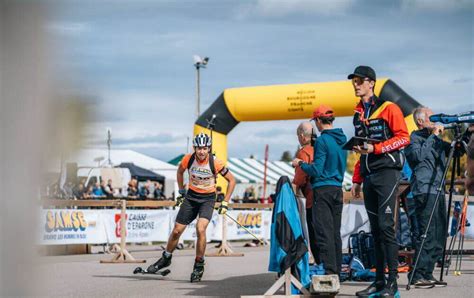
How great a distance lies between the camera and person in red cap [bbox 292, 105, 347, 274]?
7.66 metres

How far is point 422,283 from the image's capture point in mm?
8477

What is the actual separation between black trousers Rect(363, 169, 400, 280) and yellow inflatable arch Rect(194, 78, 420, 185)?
44.0 feet

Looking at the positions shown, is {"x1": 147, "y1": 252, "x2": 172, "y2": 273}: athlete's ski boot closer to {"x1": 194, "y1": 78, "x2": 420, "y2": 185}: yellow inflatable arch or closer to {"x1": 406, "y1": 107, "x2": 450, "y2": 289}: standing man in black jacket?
{"x1": 406, "y1": 107, "x2": 450, "y2": 289}: standing man in black jacket

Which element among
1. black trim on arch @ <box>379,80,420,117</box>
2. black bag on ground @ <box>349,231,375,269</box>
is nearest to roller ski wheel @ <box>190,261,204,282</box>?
black bag on ground @ <box>349,231,375,269</box>

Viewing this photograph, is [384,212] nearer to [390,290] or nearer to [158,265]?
[390,290]

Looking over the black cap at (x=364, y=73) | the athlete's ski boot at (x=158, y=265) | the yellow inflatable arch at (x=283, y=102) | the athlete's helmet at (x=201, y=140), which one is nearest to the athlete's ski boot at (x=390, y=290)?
the black cap at (x=364, y=73)

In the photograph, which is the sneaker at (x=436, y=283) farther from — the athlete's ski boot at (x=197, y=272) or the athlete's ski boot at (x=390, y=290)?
the athlete's ski boot at (x=197, y=272)

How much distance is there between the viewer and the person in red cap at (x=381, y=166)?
718cm

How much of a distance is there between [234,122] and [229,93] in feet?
3.51

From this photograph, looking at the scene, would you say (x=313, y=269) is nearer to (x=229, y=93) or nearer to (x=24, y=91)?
(x=24, y=91)

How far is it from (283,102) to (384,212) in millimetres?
17046

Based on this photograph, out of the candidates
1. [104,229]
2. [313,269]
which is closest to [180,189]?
[313,269]

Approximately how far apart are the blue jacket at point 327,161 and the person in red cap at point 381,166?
38 cm

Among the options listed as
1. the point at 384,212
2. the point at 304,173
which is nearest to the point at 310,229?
the point at 304,173
